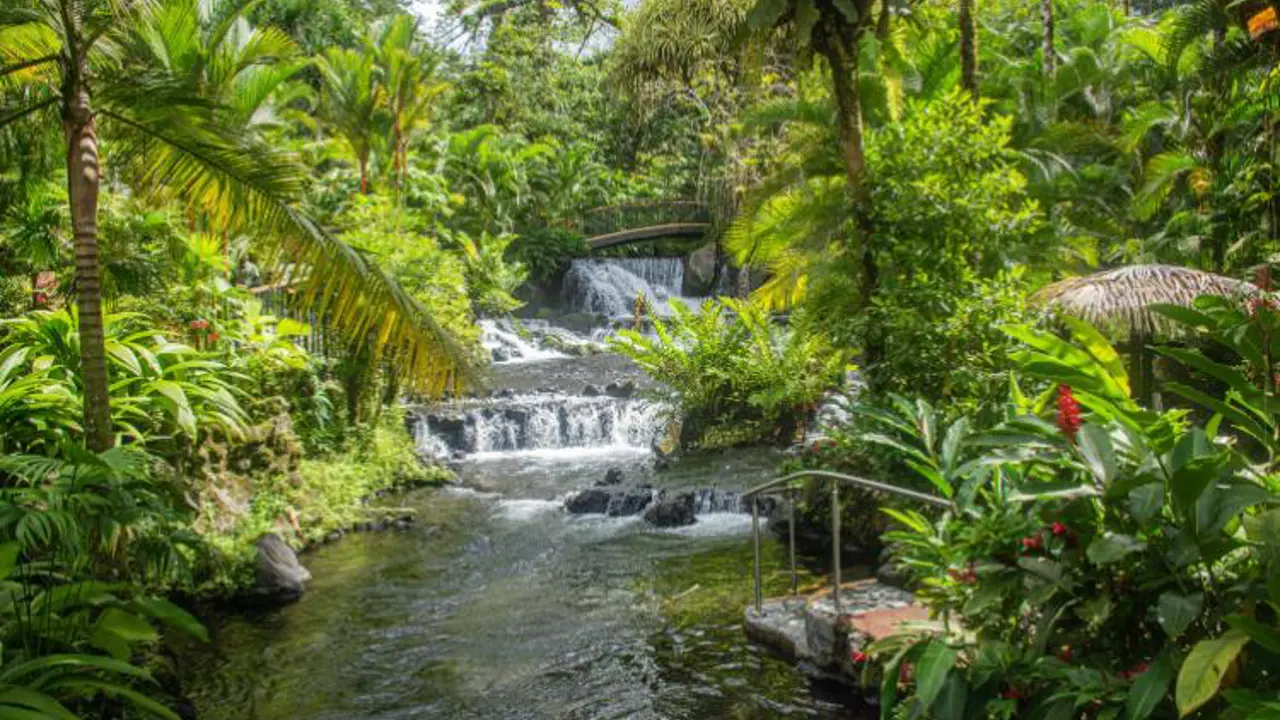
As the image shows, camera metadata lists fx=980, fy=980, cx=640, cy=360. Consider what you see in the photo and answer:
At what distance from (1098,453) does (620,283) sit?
82.3ft

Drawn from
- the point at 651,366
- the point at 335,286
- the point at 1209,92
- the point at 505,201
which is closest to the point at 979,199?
the point at 1209,92

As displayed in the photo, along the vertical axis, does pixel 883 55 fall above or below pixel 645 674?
above

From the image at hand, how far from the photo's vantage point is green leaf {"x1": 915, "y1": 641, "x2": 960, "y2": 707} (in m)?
3.20

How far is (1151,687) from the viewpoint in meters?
2.84

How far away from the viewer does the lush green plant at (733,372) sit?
13.4 meters

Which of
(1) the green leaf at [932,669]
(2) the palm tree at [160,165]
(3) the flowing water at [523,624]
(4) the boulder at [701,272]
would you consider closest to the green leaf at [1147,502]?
(1) the green leaf at [932,669]

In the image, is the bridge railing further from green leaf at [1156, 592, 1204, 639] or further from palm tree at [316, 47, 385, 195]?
green leaf at [1156, 592, 1204, 639]

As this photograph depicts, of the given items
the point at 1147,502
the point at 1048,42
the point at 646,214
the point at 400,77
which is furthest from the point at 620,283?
the point at 1147,502

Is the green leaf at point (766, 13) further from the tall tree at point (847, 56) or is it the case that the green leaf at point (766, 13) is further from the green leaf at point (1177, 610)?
the green leaf at point (1177, 610)

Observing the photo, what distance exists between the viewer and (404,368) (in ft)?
20.1

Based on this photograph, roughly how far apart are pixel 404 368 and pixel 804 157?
18.7ft

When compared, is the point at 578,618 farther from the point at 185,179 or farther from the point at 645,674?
the point at 185,179

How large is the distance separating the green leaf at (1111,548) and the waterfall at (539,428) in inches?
521

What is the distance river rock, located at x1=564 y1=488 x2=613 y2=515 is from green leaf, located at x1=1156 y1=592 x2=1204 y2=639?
29.8ft
